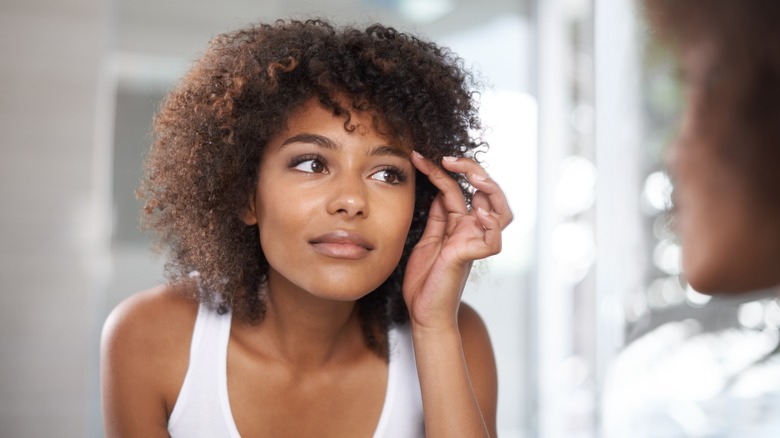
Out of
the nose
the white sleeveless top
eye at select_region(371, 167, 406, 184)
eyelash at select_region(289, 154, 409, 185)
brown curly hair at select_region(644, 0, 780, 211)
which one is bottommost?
the white sleeveless top

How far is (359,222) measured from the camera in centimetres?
132

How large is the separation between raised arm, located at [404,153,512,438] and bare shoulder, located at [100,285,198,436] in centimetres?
47

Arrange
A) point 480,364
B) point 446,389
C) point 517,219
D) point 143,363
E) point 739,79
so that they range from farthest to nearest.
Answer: point 517,219, point 480,364, point 143,363, point 446,389, point 739,79

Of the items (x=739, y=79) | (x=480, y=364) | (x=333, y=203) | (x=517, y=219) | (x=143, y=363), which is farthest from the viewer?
(x=517, y=219)

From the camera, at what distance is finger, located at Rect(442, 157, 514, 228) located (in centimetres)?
142

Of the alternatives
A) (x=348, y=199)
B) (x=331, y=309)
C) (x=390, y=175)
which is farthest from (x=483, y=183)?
(x=331, y=309)

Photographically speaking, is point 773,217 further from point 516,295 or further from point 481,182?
point 516,295

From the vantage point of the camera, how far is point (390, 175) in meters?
1.41

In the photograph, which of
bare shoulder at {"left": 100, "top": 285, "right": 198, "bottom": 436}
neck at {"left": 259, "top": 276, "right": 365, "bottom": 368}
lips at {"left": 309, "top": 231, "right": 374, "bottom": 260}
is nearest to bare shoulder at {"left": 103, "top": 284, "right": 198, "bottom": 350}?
bare shoulder at {"left": 100, "top": 285, "right": 198, "bottom": 436}

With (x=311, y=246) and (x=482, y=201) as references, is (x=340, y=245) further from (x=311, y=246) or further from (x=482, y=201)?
(x=482, y=201)

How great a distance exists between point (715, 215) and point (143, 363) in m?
1.17

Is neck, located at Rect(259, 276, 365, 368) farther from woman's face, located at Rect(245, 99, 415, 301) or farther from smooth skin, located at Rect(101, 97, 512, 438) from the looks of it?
woman's face, located at Rect(245, 99, 415, 301)

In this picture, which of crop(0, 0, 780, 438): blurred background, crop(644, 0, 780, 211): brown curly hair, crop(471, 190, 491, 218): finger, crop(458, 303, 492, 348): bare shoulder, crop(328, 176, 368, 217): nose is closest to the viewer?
crop(644, 0, 780, 211): brown curly hair

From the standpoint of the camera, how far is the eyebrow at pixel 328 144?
133 centimetres
